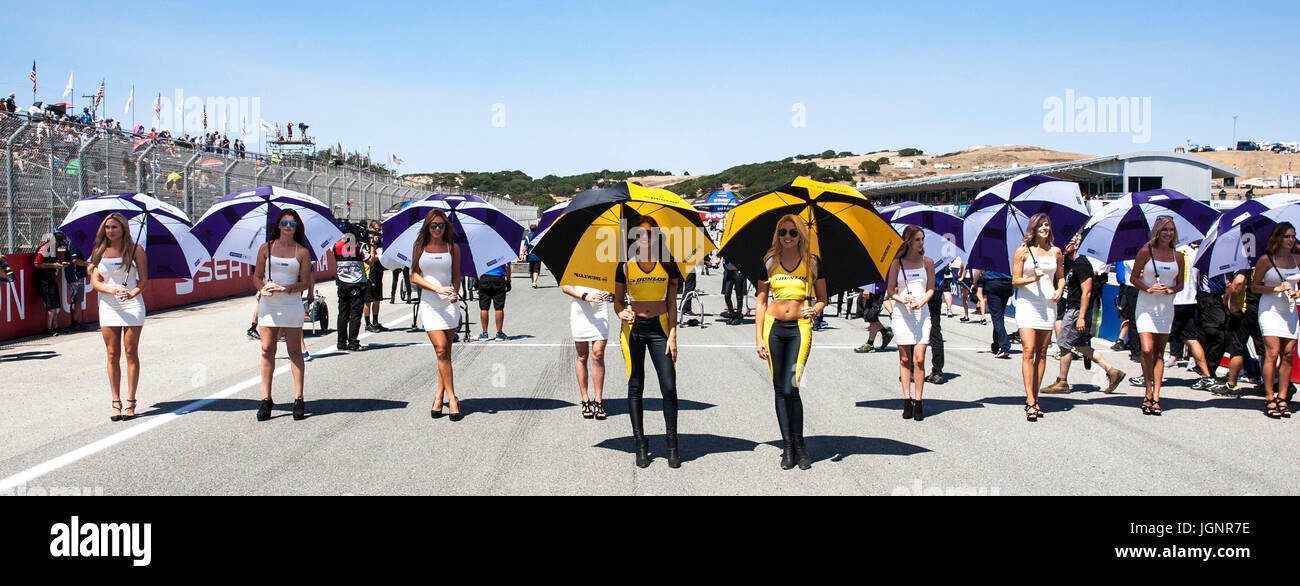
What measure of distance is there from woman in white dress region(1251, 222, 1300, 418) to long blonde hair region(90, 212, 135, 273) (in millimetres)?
9884

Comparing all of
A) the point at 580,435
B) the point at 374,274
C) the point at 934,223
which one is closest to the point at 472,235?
the point at 580,435

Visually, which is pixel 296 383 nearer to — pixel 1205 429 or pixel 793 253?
pixel 793 253

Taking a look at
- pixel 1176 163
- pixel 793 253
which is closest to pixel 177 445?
pixel 793 253

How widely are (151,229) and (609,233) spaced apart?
4861 millimetres

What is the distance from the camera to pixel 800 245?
638cm

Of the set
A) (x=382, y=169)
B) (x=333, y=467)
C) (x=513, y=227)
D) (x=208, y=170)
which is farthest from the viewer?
(x=382, y=169)

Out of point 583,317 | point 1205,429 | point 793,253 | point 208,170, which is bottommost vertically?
point 1205,429

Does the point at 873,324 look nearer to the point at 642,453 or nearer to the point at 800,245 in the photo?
the point at 800,245

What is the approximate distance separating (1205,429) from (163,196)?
64.9ft

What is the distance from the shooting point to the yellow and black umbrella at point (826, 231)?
6543 millimetres

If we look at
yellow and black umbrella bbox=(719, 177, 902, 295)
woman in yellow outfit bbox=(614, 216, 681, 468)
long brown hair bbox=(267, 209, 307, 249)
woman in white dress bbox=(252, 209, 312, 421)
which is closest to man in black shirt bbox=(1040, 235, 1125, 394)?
yellow and black umbrella bbox=(719, 177, 902, 295)

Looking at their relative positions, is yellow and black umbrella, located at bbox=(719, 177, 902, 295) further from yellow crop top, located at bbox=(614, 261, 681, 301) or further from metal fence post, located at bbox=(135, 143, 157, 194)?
metal fence post, located at bbox=(135, 143, 157, 194)

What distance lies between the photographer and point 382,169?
58.9 metres

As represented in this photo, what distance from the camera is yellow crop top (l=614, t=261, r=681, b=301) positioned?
6367 mm
